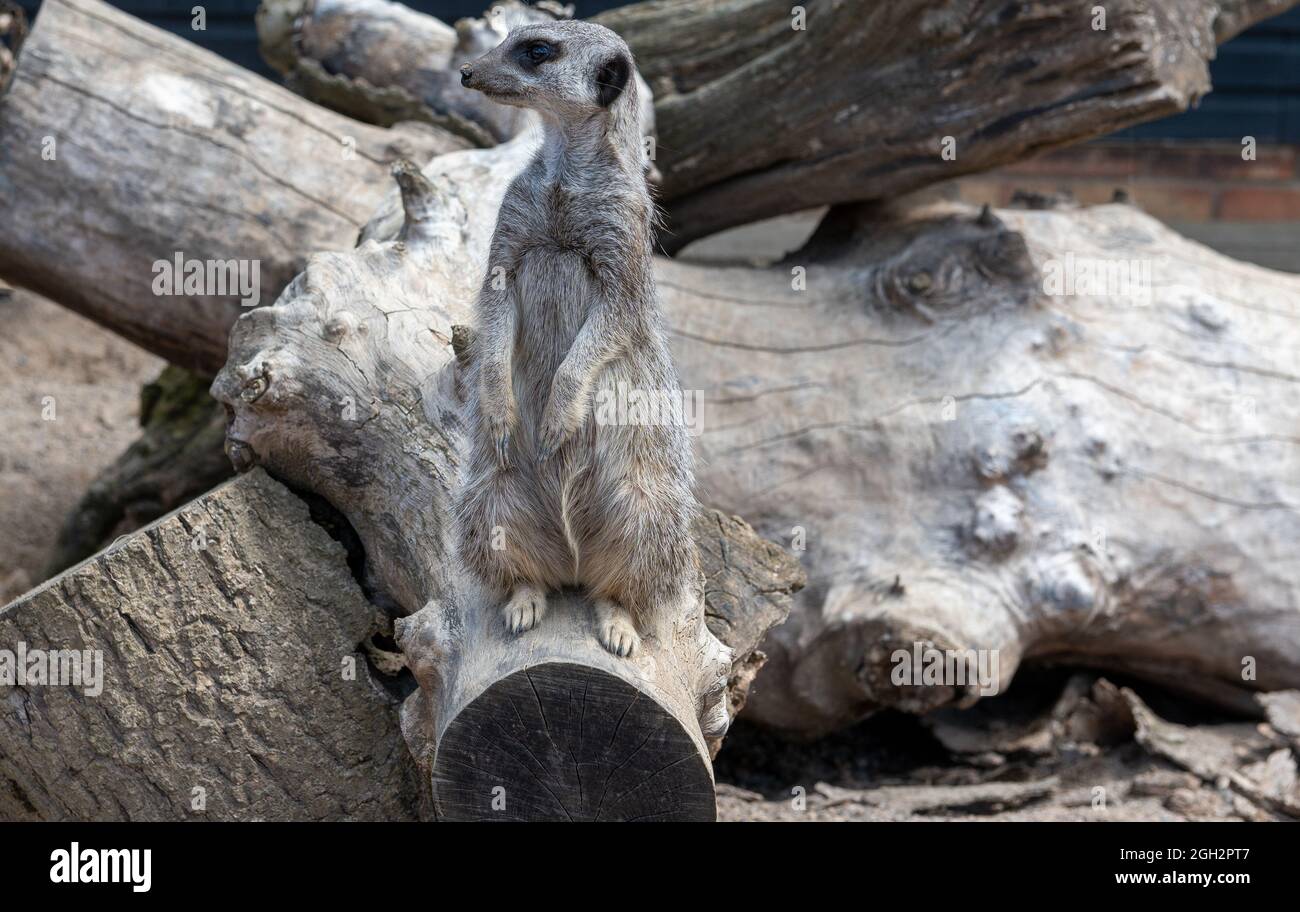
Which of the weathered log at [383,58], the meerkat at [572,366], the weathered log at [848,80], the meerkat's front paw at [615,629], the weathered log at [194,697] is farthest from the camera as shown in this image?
the weathered log at [383,58]

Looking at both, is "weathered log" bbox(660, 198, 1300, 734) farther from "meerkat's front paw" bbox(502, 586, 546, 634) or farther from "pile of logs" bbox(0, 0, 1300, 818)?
"meerkat's front paw" bbox(502, 586, 546, 634)

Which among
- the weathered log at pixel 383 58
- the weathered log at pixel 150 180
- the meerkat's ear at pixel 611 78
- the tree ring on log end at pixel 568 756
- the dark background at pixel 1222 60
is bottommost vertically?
the tree ring on log end at pixel 568 756

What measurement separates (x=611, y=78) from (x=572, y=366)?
0.56 m

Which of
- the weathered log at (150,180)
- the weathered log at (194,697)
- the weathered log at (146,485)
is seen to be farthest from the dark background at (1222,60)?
the weathered log at (194,697)

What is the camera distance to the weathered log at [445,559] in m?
2.23

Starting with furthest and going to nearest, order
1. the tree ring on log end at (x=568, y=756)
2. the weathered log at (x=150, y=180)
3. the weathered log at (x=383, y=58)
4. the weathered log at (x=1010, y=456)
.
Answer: the weathered log at (x=383, y=58), the weathered log at (x=150, y=180), the weathered log at (x=1010, y=456), the tree ring on log end at (x=568, y=756)

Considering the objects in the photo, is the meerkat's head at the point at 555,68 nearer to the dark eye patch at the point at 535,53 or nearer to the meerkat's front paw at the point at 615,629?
the dark eye patch at the point at 535,53

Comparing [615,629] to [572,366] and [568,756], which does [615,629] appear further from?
[572,366]

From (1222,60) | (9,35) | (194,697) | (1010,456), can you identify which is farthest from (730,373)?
(1222,60)

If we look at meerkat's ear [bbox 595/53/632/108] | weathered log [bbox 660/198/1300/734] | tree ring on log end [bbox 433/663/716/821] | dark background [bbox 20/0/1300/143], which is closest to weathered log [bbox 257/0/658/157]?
weathered log [bbox 660/198/1300/734]

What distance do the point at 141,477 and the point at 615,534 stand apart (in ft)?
9.69

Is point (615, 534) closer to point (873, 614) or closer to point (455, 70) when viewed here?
point (873, 614)

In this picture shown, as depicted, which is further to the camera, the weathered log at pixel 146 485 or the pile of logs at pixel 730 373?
the weathered log at pixel 146 485

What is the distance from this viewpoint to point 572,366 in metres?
2.38
